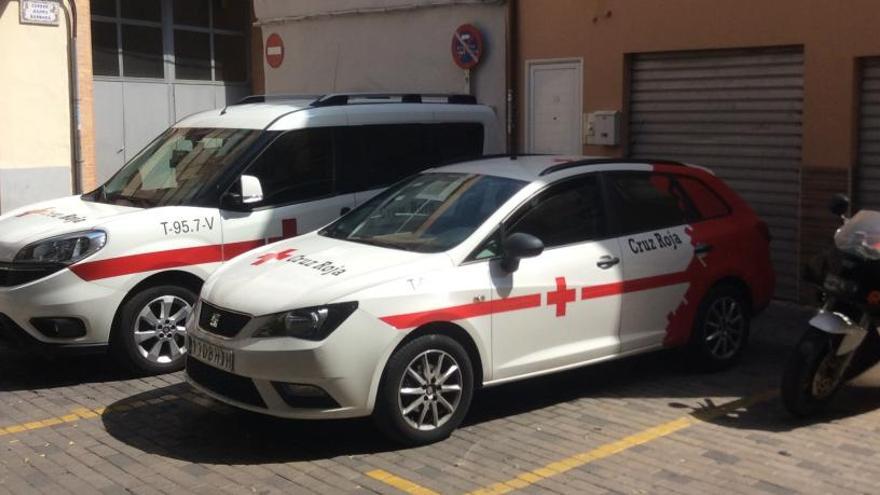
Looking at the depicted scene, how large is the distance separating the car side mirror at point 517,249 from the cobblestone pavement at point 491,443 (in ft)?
3.35

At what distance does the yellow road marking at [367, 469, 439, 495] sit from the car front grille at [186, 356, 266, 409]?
776 millimetres

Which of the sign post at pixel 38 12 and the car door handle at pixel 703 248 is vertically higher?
the sign post at pixel 38 12

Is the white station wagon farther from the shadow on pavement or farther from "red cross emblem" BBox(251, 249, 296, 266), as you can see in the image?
the shadow on pavement

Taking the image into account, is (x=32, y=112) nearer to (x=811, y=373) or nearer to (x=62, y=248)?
(x=62, y=248)

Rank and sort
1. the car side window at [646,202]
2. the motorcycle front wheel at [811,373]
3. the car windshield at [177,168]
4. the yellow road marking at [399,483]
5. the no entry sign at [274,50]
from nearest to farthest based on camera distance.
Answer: the yellow road marking at [399,483], the motorcycle front wheel at [811,373], the car side window at [646,202], the car windshield at [177,168], the no entry sign at [274,50]

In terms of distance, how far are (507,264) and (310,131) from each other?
274 cm

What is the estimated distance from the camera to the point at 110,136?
1905 centimetres

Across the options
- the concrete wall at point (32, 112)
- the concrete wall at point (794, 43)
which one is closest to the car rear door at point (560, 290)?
the concrete wall at point (794, 43)

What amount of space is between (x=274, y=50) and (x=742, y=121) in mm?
8228

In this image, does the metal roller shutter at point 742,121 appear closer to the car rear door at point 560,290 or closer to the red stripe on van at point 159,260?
the car rear door at point 560,290

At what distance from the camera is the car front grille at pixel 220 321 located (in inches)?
234

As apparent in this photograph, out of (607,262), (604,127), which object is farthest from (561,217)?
(604,127)

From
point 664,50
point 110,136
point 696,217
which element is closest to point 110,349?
point 696,217

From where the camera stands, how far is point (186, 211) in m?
7.74
